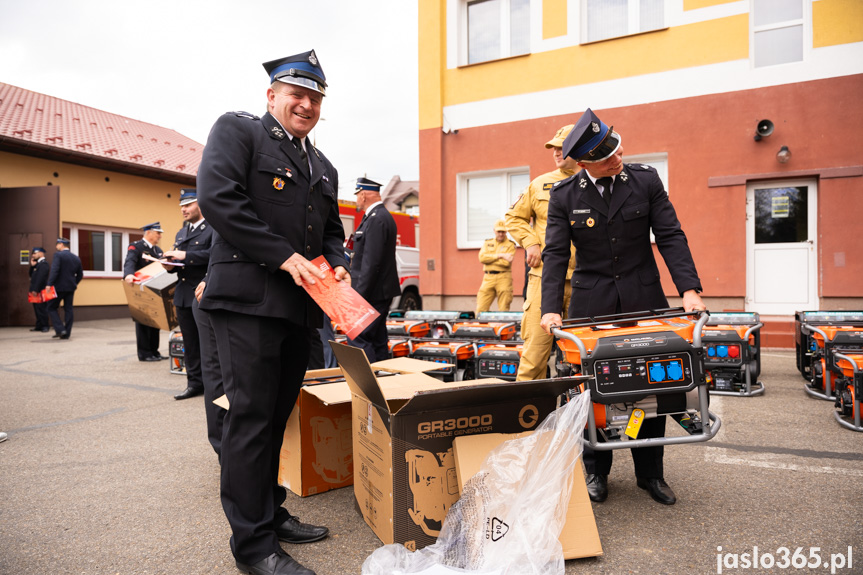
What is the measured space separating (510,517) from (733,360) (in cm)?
422

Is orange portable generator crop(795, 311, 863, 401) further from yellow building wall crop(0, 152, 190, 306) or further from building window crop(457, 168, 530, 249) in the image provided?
yellow building wall crop(0, 152, 190, 306)

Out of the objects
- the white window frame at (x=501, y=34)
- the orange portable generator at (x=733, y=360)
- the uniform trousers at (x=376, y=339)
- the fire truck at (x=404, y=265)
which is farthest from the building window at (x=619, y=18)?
the uniform trousers at (x=376, y=339)

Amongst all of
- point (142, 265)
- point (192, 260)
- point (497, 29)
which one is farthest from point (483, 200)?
point (192, 260)

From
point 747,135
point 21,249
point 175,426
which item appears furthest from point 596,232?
point 21,249

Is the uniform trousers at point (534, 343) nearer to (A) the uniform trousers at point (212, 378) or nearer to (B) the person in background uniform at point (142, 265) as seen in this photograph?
(A) the uniform trousers at point (212, 378)

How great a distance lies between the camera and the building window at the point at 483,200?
10930 mm

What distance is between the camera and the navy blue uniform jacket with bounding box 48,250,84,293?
1161 centimetres

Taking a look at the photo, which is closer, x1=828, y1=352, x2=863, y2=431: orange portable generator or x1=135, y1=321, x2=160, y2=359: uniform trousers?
x1=828, y1=352, x2=863, y2=431: orange portable generator

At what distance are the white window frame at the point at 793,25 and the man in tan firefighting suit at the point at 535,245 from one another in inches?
268

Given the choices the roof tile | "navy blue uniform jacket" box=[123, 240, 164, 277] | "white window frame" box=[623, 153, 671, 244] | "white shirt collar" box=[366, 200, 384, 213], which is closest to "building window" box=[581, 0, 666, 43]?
"white window frame" box=[623, 153, 671, 244]

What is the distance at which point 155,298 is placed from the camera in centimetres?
711

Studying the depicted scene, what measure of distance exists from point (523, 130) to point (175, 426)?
8350 millimetres

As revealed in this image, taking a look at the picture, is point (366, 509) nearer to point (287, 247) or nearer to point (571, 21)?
point (287, 247)

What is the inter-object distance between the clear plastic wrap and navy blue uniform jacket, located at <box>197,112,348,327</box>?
3.27ft
